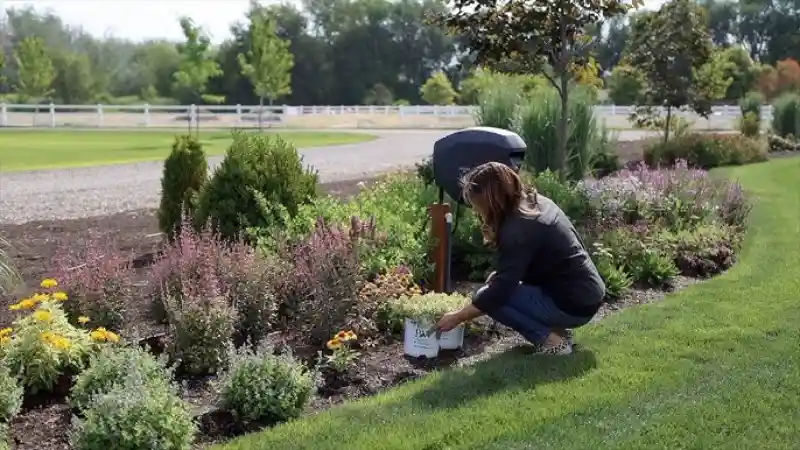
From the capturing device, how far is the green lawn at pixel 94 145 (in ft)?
78.2

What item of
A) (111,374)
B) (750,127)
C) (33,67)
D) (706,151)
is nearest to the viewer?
(111,374)

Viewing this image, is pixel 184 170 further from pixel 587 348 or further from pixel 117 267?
pixel 587 348

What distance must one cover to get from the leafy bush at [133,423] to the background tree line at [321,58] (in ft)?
153

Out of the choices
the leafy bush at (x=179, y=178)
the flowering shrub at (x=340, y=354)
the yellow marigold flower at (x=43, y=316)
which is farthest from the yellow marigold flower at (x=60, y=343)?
the leafy bush at (x=179, y=178)

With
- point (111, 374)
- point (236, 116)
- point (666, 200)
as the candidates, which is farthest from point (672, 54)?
point (236, 116)

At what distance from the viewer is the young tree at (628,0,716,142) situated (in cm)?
1633

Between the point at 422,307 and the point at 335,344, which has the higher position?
the point at 422,307

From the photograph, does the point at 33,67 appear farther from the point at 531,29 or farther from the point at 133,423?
the point at 133,423

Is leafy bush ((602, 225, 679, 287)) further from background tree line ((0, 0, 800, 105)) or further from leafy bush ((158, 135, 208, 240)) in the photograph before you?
background tree line ((0, 0, 800, 105))

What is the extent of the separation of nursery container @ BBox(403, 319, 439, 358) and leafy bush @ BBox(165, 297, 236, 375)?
1.02 m

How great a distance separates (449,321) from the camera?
16.4ft

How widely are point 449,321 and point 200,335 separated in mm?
1369

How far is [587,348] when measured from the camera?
543cm

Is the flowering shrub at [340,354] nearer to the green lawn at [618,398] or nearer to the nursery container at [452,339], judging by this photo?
the green lawn at [618,398]
